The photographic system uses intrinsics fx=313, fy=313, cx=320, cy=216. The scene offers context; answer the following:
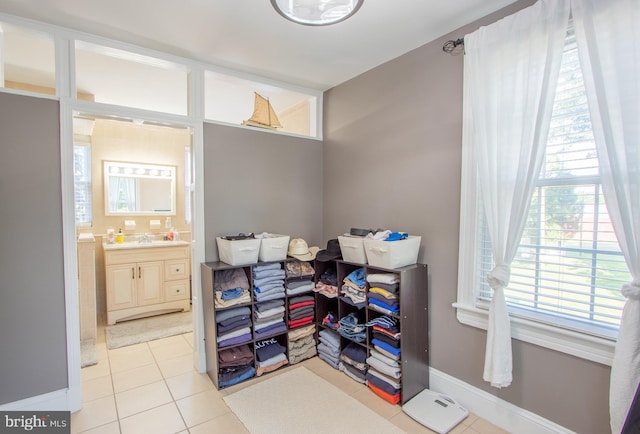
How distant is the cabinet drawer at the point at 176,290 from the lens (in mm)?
3877

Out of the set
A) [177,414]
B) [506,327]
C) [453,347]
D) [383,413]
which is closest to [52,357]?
[177,414]

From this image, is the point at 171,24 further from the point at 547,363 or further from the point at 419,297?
the point at 547,363

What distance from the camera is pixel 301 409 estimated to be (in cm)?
210

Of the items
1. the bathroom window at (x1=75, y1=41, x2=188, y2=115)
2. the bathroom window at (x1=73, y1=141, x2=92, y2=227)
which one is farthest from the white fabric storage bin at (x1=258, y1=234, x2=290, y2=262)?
the bathroom window at (x1=73, y1=141, x2=92, y2=227)

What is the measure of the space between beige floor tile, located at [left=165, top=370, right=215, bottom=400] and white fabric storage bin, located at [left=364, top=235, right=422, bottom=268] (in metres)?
1.58

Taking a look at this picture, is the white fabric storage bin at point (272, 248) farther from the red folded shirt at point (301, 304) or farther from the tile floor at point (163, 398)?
the tile floor at point (163, 398)

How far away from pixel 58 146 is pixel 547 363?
10.6 ft

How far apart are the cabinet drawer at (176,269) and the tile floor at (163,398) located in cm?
107

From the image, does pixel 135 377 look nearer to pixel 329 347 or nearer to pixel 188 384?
pixel 188 384

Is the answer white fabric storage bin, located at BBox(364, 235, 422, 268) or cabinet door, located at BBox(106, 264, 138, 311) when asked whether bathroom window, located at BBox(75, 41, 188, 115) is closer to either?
cabinet door, located at BBox(106, 264, 138, 311)

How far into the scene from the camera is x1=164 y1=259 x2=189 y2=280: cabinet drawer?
3.87 meters

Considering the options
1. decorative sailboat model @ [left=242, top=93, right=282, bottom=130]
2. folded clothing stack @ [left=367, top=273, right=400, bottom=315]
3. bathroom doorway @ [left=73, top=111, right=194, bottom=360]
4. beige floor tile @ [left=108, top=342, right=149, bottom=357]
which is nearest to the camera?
folded clothing stack @ [left=367, top=273, right=400, bottom=315]

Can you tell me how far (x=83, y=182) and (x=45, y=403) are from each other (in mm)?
2658

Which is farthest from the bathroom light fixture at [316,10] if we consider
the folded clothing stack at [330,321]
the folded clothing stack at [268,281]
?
the folded clothing stack at [330,321]
